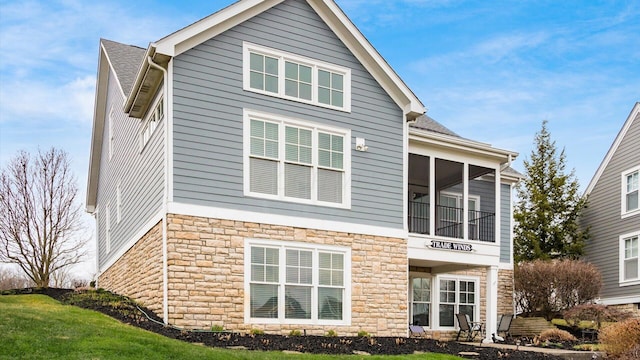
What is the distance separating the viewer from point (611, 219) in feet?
84.9

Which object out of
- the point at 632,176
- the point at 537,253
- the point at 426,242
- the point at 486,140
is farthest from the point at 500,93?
the point at 537,253

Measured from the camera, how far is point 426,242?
17.1 meters

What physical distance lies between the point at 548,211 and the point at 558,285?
6783mm

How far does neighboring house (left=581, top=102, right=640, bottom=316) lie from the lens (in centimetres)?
2423

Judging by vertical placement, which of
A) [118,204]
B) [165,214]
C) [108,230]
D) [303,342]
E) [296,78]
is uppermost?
[296,78]

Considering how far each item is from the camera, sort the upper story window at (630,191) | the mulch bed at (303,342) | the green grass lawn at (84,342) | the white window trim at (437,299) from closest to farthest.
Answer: the green grass lawn at (84,342)
the mulch bed at (303,342)
the white window trim at (437,299)
the upper story window at (630,191)

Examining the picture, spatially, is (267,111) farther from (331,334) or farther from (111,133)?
(111,133)

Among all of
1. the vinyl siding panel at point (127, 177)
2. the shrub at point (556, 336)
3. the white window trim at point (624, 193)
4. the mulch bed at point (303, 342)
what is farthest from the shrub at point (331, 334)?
the white window trim at point (624, 193)

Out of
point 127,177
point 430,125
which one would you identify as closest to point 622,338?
point 430,125

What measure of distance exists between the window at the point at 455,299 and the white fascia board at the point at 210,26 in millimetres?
10381

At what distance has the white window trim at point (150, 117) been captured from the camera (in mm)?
14172

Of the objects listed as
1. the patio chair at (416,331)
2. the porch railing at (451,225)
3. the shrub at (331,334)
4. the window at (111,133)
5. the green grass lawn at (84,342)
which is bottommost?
the patio chair at (416,331)

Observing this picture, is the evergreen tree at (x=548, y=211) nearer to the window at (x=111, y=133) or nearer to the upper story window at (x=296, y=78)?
the upper story window at (x=296, y=78)

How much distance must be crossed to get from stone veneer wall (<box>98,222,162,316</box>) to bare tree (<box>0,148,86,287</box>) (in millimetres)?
9136
